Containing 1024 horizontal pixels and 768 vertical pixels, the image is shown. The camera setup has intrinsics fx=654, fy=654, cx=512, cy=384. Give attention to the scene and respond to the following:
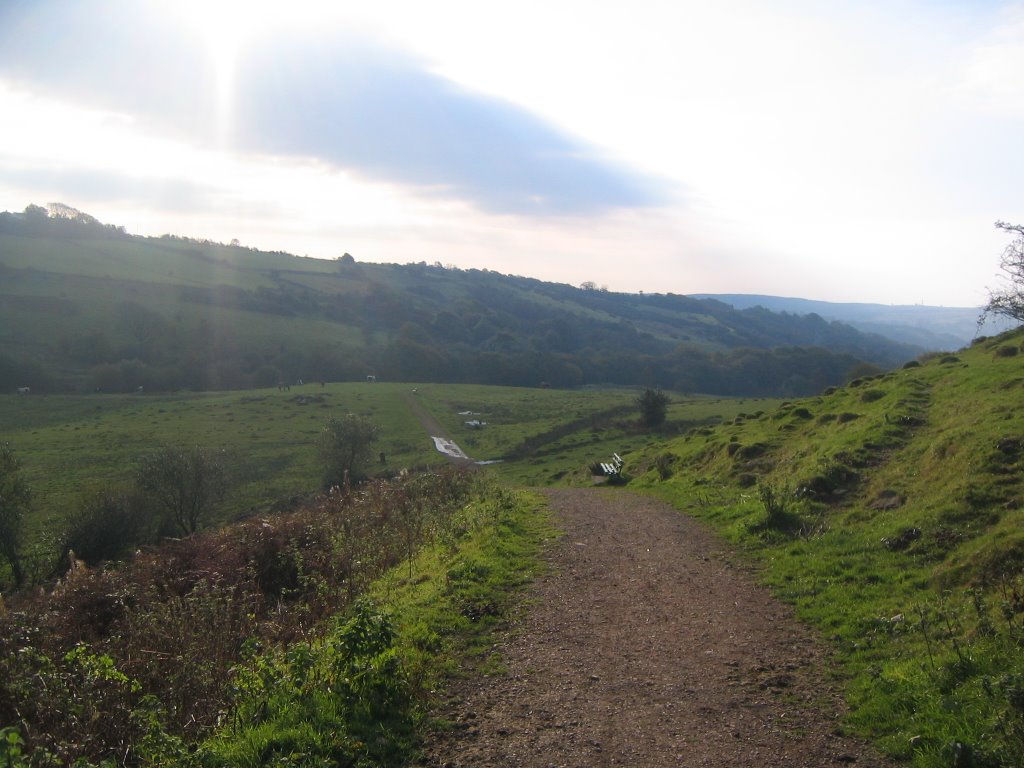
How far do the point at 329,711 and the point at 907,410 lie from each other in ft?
60.1

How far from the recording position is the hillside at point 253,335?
98.7 m

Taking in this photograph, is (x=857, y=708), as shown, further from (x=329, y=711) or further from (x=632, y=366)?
(x=632, y=366)

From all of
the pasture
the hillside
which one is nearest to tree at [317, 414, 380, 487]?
the pasture

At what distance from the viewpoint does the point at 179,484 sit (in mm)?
39125

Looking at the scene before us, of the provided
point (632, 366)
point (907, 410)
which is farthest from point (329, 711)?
point (632, 366)

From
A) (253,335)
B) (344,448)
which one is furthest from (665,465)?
(253,335)

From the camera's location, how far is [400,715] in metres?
6.67

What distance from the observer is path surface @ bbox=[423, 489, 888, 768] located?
602 cm

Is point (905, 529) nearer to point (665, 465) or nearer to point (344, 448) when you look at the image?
point (665, 465)

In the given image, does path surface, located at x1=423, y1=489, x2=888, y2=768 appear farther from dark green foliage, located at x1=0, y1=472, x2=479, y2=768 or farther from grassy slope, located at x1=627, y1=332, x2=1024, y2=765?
dark green foliage, located at x1=0, y1=472, x2=479, y2=768

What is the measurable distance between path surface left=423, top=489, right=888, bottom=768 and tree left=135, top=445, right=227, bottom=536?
34.1m

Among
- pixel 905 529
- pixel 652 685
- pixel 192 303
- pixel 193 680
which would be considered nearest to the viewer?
pixel 193 680

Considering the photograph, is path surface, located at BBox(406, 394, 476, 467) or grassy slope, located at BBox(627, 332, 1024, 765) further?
path surface, located at BBox(406, 394, 476, 467)

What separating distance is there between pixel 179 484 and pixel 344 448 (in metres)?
12.0
